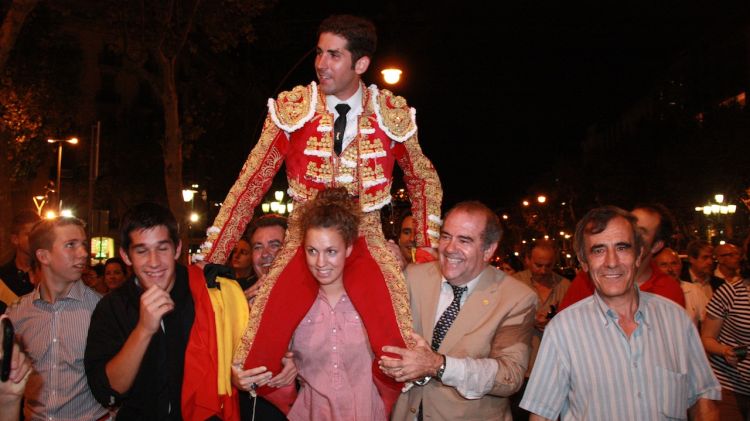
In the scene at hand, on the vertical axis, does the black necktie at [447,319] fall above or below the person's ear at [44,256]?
below

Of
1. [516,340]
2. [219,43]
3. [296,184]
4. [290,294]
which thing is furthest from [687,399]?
[219,43]

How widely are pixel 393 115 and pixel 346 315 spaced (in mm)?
1297

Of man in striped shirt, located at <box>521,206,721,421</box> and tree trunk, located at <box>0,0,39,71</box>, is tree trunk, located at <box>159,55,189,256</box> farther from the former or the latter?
man in striped shirt, located at <box>521,206,721,421</box>

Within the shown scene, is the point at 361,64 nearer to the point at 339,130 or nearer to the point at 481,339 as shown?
the point at 339,130

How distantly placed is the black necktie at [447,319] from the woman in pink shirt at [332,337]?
421 millimetres

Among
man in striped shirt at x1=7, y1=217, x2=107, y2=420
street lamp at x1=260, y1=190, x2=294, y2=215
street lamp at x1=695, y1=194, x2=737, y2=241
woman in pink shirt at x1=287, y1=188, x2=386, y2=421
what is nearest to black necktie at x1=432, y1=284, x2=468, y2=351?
woman in pink shirt at x1=287, y1=188, x2=386, y2=421

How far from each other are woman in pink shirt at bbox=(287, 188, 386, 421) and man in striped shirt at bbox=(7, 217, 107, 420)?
Answer: 4.44 ft

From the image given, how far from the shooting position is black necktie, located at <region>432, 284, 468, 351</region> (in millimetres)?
4266

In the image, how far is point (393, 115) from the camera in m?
4.63

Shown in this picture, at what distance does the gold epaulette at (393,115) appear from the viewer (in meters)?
4.58

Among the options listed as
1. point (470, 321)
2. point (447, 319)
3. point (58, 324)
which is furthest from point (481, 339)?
point (58, 324)

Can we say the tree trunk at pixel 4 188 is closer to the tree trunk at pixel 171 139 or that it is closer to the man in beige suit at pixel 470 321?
the tree trunk at pixel 171 139

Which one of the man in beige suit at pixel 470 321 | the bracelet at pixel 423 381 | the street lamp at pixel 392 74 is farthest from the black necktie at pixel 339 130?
the street lamp at pixel 392 74

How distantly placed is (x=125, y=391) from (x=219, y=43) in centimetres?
1451
